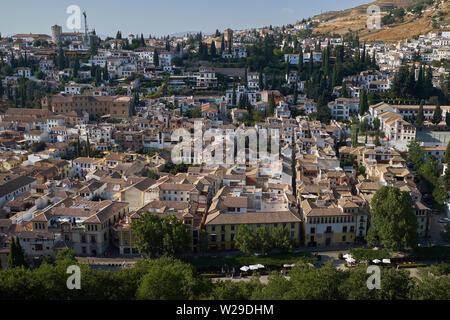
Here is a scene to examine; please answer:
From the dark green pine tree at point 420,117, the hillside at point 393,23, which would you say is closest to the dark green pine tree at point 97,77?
the dark green pine tree at point 420,117

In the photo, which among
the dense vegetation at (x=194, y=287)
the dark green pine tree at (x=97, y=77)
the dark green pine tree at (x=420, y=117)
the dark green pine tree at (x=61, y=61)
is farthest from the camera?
the dark green pine tree at (x=61, y=61)

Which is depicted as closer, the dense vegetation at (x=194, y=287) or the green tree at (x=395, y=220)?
the dense vegetation at (x=194, y=287)

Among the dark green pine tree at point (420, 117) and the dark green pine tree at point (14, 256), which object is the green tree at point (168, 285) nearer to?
the dark green pine tree at point (14, 256)

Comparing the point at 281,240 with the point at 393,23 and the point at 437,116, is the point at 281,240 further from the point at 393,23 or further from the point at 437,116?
the point at 393,23

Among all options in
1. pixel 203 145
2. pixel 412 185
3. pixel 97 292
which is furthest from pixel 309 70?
pixel 97 292

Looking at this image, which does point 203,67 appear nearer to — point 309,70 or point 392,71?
point 309,70

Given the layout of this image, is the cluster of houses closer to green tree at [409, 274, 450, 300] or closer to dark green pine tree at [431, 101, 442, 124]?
dark green pine tree at [431, 101, 442, 124]

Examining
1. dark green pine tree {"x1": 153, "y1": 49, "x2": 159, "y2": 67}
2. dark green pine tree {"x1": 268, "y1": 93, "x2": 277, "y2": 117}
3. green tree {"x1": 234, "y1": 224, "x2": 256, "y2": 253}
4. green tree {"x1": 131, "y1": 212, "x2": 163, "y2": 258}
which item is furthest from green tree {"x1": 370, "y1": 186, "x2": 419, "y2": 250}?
dark green pine tree {"x1": 153, "y1": 49, "x2": 159, "y2": 67}

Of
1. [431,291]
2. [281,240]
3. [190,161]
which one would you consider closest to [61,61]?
[190,161]
